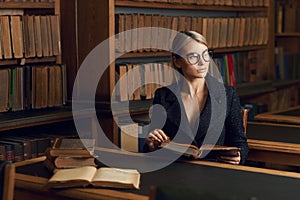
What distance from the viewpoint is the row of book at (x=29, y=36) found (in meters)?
3.90

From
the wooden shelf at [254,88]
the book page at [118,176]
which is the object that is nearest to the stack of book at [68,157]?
the book page at [118,176]

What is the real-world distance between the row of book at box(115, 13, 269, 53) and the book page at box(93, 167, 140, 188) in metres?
2.04

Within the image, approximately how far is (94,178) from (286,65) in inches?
180

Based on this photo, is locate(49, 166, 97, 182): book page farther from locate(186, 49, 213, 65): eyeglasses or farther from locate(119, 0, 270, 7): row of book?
locate(119, 0, 270, 7): row of book

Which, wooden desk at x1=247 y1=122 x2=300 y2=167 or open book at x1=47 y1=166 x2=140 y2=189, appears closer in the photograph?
open book at x1=47 y1=166 x2=140 y2=189

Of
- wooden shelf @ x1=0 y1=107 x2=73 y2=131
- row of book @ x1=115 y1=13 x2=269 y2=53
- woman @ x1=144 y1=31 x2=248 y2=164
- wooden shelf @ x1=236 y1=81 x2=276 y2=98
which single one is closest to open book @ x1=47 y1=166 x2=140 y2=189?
woman @ x1=144 y1=31 x2=248 y2=164

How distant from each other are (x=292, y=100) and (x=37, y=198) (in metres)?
4.74

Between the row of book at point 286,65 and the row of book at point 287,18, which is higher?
the row of book at point 287,18

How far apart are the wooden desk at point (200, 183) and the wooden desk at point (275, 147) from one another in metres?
0.69

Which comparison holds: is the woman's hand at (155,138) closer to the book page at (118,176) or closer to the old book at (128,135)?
the book page at (118,176)

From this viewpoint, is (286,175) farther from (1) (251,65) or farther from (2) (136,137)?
(1) (251,65)

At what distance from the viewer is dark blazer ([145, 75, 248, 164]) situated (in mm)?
3098

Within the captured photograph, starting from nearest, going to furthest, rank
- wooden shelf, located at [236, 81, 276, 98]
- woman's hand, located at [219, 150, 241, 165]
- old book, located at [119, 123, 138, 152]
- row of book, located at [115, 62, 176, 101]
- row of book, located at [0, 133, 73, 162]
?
woman's hand, located at [219, 150, 241, 165] → row of book, located at [0, 133, 73, 162] → old book, located at [119, 123, 138, 152] → row of book, located at [115, 62, 176, 101] → wooden shelf, located at [236, 81, 276, 98]

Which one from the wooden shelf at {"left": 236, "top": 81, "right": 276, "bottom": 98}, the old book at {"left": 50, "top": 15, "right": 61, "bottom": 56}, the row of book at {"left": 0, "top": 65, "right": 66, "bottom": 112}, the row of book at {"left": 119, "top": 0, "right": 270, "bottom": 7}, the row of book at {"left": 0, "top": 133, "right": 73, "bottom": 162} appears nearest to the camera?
the row of book at {"left": 0, "top": 133, "right": 73, "bottom": 162}
